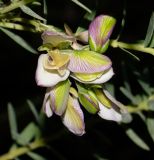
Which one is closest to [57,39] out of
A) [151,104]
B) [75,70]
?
[75,70]

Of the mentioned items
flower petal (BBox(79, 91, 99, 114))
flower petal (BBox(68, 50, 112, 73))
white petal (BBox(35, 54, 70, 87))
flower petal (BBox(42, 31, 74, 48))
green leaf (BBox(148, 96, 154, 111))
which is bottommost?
green leaf (BBox(148, 96, 154, 111))

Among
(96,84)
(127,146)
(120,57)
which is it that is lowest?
(127,146)

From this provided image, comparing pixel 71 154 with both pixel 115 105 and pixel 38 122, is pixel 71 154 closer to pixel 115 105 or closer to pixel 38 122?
pixel 38 122

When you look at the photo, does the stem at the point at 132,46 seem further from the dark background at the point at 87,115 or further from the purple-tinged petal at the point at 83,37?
the dark background at the point at 87,115

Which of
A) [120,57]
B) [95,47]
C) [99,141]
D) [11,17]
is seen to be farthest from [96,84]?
[99,141]

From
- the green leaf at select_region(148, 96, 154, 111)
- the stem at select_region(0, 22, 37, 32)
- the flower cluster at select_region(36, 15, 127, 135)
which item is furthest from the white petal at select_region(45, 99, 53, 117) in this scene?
Answer: the green leaf at select_region(148, 96, 154, 111)

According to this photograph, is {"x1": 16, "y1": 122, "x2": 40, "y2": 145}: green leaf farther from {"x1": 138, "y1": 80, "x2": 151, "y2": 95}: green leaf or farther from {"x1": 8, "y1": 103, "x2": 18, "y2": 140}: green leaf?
{"x1": 138, "y1": 80, "x2": 151, "y2": 95}: green leaf
